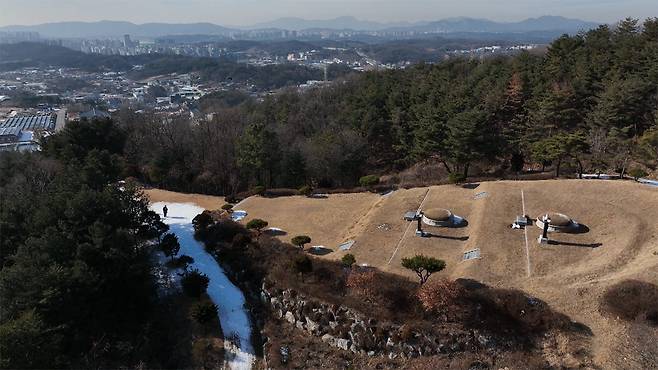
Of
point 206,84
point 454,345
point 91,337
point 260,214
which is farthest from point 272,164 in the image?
point 206,84

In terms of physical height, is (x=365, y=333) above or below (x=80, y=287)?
below

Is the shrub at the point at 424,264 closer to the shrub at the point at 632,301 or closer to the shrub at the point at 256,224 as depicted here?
the shrub at the point at 632,301

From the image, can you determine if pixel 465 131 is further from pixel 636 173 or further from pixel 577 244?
pixel 577 244

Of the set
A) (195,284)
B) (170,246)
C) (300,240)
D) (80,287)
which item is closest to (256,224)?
(300,240)

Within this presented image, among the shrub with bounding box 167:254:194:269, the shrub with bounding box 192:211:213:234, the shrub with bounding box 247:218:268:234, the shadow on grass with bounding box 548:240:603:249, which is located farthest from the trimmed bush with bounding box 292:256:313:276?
the shadow on grass with bounding box 548:240:603:249

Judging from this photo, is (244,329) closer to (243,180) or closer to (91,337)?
(91,337)

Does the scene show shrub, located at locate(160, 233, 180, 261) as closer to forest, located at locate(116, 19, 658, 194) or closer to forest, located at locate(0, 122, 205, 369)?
forest, located at locate(0, 122, 205, 369)
